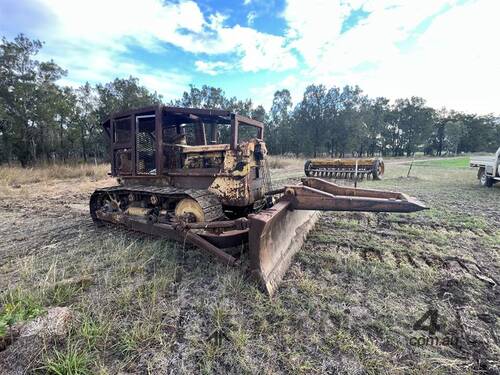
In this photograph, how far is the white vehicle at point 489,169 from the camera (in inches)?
359

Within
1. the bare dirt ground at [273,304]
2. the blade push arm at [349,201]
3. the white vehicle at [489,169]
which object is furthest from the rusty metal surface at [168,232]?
the white vehicle at [489,169]

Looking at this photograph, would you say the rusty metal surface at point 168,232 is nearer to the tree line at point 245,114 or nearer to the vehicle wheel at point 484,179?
the tree line at point 245,114

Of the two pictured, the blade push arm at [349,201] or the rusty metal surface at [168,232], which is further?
the rusty metal surface at [168,232]

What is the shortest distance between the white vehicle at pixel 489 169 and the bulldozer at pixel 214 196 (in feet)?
28.9

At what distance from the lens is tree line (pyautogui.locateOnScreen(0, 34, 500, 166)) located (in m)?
19.2

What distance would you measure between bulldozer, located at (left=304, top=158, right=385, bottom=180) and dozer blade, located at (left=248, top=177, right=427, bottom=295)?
9957 mm

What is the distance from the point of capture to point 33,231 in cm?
499

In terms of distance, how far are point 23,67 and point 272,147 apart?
34407 millimetres

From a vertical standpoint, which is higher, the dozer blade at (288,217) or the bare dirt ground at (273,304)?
the dozer blade at (288,217)

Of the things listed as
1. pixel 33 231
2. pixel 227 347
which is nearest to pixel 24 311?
pixel 227 347

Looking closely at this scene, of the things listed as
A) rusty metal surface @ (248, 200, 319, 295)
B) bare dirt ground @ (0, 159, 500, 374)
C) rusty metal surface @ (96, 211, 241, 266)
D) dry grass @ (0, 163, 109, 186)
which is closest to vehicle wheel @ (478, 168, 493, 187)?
bare dirt ground @ (0, 159, 500, 374)

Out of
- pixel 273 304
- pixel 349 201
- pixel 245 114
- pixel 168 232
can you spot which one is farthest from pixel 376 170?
pixel 245 114

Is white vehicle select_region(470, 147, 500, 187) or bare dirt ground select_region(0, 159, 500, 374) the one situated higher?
white vehicle select_region(470, 147, 500, 187)

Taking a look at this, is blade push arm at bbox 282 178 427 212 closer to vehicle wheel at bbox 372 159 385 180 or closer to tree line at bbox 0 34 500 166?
tree line at bbox 0 34 500 166
